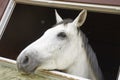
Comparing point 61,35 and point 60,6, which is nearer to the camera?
point 61,35

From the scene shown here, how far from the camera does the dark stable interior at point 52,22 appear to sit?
2.37m

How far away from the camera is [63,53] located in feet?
5.99

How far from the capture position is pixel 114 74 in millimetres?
2633

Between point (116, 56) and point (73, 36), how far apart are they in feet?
3.14

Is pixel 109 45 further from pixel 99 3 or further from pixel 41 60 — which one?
pixel 41 60

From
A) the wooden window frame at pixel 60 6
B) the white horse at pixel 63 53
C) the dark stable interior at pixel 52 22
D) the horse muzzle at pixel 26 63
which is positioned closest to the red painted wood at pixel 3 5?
the wooden window frame at pixel 60 6

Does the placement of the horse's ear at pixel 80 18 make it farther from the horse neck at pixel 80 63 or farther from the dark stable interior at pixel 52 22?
the dark stable interior at pixel 52 22

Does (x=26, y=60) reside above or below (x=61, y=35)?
below

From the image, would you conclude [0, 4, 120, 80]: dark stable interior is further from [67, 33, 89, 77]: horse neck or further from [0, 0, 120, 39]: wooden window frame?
[67, 33, 89, 77]: horse neck

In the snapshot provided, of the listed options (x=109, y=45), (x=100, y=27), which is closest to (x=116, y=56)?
(x=109, y=45)

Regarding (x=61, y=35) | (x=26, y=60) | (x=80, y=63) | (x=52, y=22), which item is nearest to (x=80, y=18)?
(x=61, y=35)

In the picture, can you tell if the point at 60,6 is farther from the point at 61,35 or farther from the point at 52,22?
the point at 52,22

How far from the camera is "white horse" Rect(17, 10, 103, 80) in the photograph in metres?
1.67

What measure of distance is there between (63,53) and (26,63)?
282 mm
